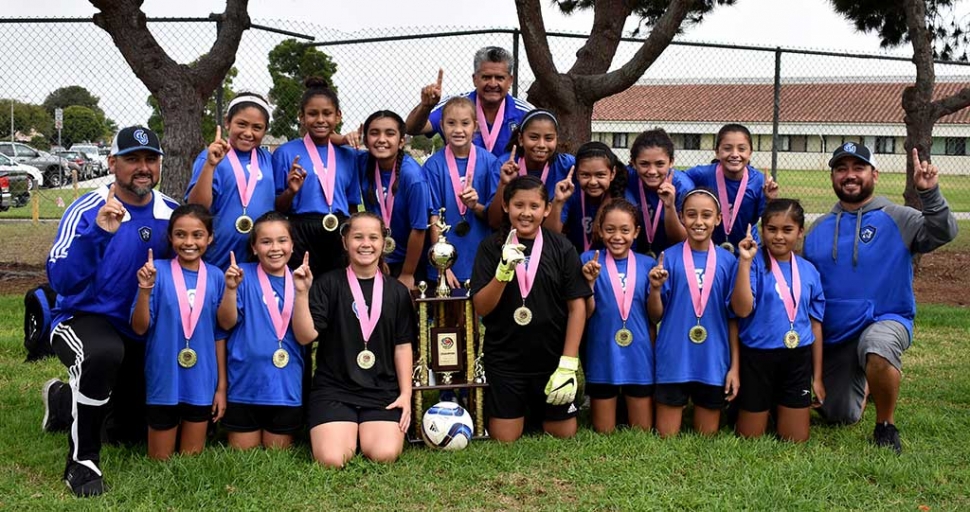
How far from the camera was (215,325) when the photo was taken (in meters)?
4.90

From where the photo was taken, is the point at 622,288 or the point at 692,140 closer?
the point at 622,288

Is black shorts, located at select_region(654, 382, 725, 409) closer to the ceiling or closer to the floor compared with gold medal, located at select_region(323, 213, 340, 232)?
closer to the floor

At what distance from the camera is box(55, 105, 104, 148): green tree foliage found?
454 inches

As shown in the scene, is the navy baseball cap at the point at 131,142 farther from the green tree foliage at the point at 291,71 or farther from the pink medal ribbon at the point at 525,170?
the green tree foliage at the point at 291,71

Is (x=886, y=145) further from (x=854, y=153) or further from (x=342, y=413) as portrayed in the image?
(x=342, y=413)

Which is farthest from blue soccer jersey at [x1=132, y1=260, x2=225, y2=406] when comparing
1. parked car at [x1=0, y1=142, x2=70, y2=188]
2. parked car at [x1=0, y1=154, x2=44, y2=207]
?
parked car at [x1=0, y1=142, x2=70, y2=188]

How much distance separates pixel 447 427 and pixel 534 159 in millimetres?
1738

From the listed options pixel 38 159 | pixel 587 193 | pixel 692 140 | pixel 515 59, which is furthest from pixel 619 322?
pixel 38 159

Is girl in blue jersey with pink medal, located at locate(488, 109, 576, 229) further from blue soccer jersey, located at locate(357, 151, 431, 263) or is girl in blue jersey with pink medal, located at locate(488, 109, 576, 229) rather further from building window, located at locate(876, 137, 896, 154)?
building window, located at locate(876, 137, 896, 154)

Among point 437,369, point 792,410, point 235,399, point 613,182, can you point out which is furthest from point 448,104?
point 792,410

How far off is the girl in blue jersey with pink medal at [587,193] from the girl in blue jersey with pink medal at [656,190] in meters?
0.12

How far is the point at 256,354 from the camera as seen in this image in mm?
4867

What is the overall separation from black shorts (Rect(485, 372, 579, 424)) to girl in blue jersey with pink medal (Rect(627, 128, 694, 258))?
Result: 1.15 metres

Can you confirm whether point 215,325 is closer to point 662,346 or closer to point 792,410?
point 662,346
